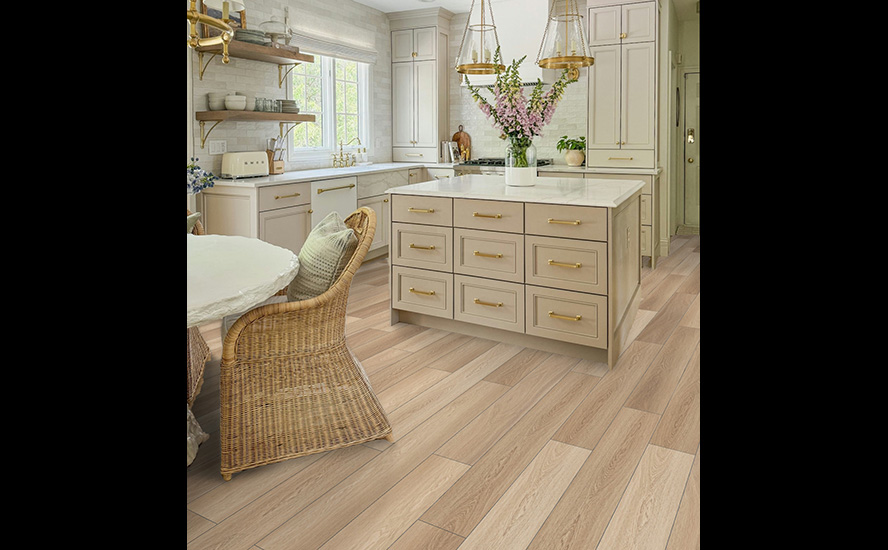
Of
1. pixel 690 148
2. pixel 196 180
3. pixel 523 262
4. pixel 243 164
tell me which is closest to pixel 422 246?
pixel 523 262

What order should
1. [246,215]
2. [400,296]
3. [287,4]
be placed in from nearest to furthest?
[400,296], [246,215], [287,4]

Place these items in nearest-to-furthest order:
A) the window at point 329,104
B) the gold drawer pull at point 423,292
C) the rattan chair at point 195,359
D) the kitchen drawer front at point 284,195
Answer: the rattan chair at point 195,359, the gold drawer pull at point 423,292, the kitchen drawer front at point 284,195, the window at point 329,104

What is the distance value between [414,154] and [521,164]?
320 cm

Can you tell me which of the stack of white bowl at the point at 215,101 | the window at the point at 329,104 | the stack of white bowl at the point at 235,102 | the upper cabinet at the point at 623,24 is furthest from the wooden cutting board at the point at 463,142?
the stack of white bowl at the point at 215,101

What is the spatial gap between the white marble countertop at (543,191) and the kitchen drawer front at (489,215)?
0.04 metres

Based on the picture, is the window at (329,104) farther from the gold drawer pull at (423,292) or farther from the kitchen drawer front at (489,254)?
the kitchen drawer front at (489,254)

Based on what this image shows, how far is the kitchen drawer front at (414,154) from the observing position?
21.4 feet

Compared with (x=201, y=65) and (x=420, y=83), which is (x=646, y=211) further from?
(x=201, y=65)

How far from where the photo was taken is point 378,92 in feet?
21.1

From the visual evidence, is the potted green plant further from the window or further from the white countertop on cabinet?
the window
